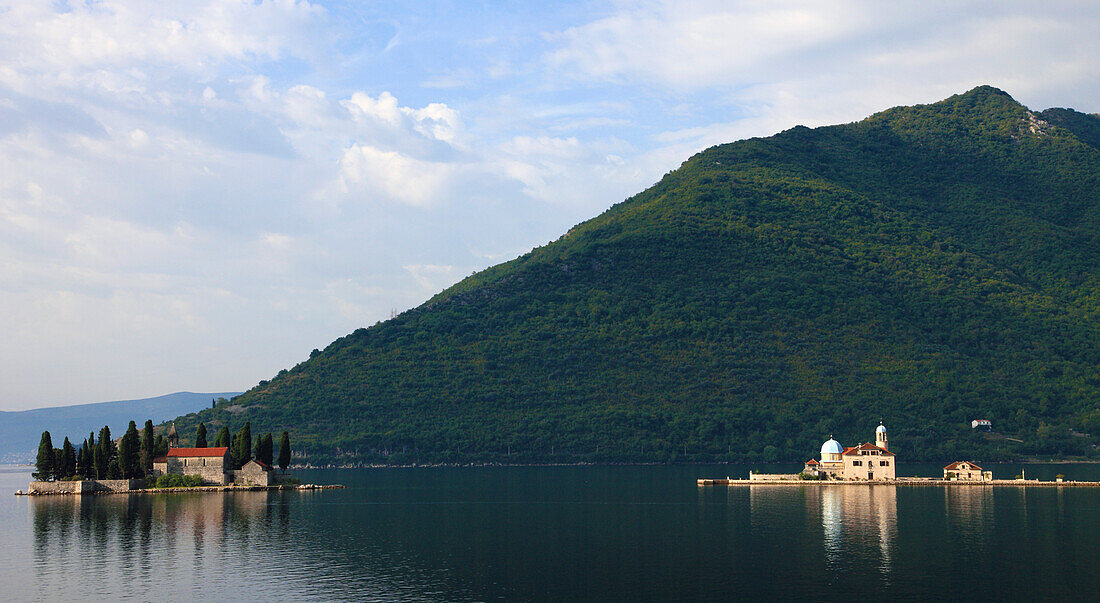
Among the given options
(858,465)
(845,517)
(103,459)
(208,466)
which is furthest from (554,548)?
(858,465)

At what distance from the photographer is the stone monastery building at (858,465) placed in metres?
192

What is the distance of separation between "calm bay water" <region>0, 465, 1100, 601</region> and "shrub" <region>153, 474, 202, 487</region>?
1554 centimetres

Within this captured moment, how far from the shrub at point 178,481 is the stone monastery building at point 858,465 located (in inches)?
4192

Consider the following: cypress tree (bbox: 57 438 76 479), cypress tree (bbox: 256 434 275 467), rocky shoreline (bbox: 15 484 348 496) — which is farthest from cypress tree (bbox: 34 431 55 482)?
cypress tree (bbox: 256 434 275 467)

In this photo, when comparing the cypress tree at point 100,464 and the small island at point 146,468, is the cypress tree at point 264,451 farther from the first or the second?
the cypress tree at point 100,464

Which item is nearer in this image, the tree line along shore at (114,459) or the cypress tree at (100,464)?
the cypress tree at (100,464)

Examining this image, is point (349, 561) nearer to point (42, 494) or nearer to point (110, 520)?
Result: point (110, 520)

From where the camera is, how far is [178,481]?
171000 mm

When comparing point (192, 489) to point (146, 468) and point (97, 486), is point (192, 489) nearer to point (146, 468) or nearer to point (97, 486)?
point (146, 468)

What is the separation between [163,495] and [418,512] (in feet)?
167

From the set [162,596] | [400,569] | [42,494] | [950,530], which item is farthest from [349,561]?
[42,494]

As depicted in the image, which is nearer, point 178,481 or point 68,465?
point 68,465

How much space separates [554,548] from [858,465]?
113321mm

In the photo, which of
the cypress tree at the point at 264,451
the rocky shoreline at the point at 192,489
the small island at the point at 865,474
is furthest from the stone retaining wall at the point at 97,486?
the small island at the point at 865,474
